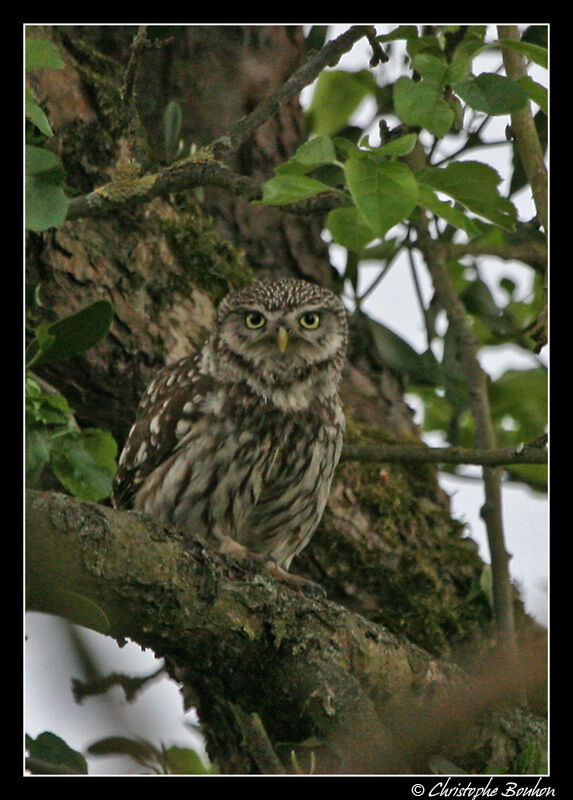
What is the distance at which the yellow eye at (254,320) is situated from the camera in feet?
10.1

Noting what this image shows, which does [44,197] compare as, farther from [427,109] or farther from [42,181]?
[427,109]

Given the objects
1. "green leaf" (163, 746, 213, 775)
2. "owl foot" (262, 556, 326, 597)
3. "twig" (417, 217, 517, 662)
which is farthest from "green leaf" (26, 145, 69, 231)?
"twig" (417, 217, 517, 662)

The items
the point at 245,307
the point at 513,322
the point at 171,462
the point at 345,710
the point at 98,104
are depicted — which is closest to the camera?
the point at 345,710

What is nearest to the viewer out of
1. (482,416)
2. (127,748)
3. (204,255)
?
(127,748)

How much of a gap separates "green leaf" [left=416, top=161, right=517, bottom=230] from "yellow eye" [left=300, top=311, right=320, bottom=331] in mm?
989

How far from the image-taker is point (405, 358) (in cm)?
366

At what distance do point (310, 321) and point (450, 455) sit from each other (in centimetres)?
64

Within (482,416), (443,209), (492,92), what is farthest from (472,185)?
(482,416)

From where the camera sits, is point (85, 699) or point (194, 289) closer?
point (85, 699)

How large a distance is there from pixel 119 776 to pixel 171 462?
1138mm

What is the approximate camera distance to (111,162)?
325 centimetres
